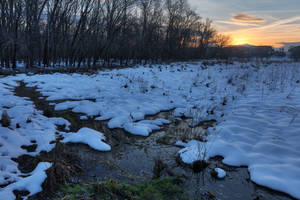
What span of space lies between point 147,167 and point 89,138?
57.2 inches

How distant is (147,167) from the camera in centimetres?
285

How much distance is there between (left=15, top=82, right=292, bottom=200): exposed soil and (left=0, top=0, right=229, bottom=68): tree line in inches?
587

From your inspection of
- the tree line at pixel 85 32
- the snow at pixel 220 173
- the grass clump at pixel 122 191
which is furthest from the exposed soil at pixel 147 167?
the tree line at pixel 85 32

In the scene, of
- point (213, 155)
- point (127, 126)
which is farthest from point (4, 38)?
point (213, 155)

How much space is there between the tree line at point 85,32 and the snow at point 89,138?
14.2 m

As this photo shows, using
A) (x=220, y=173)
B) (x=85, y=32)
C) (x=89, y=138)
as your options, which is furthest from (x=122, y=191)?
(x=85, y=32)

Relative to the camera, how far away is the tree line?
54.3 feet

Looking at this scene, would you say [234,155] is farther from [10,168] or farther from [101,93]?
[101,93]

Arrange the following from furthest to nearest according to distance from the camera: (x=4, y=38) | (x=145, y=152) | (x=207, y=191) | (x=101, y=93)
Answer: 1. (x=4, y=38)
2. (x=101, y=93)
3. (x=145, y=152)
4. (x=207, y=191)

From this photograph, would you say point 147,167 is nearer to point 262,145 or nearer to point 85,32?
point 262,145

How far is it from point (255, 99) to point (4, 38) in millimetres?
17880

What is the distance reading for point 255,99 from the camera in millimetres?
6305

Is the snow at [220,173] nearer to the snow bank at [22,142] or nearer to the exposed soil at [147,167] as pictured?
the exposed soil at [147,167]

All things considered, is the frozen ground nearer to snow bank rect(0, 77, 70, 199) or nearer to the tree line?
snow bank rect(0, 77, 70, 199)
